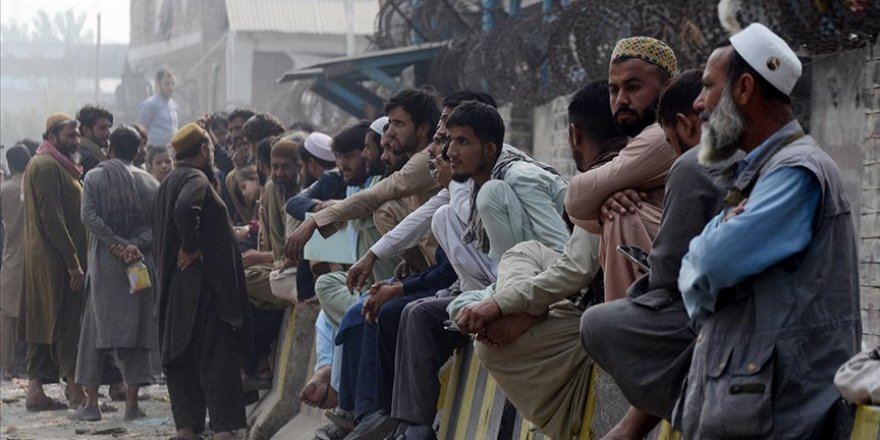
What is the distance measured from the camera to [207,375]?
1066 centimetres

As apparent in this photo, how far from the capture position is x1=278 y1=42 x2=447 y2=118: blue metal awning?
66.5ft

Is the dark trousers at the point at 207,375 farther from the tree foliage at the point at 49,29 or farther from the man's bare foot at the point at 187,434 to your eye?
the tree foliage at the point at 49,29

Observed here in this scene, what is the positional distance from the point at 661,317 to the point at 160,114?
51.4 ft

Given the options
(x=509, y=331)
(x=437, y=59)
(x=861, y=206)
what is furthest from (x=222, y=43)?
(x=509, y=331)

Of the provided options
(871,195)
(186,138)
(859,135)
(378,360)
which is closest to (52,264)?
(186,138)

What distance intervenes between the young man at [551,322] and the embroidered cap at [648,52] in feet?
0.87

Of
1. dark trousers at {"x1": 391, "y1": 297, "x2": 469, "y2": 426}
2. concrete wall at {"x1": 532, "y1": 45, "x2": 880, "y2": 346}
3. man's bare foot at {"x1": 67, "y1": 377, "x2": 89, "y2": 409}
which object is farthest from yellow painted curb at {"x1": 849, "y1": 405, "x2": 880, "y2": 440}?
man's bare foot at {"x1": 67, "y1": 377, "x2": 89, "y2": 409}

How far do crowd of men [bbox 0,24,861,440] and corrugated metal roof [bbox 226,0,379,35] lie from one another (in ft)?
72.2

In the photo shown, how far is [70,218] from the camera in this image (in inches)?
549

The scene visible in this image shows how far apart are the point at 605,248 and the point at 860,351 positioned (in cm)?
147

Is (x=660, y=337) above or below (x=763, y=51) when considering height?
below

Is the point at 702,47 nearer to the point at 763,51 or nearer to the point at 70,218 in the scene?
the point at 70,218

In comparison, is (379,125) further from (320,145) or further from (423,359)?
(423,359)

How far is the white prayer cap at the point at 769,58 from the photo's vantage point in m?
4.54
